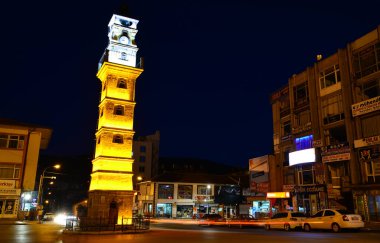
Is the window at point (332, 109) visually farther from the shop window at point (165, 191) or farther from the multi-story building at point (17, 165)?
the multi-story building at point (17, 165)

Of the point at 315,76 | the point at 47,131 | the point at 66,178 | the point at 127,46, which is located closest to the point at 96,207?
the point at 127,46

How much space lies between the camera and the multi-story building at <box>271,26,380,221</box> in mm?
32531

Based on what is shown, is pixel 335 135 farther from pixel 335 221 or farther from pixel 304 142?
pixel 335 221

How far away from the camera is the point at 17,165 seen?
44.0 m

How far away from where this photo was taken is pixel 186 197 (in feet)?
217

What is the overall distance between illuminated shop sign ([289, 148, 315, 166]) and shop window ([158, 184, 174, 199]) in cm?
2946

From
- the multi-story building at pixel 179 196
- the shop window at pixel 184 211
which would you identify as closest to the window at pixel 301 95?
the multi-story building at pixel 179 196

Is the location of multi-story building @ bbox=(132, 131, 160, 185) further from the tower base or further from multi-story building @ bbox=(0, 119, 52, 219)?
the tower base

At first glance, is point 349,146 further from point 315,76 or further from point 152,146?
point 152,146

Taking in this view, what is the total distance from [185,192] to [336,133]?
3533 cm

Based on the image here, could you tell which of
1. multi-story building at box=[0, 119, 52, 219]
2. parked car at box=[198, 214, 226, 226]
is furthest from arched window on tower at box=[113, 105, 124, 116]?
multi-story building at box=[0, 119, 52, 219]

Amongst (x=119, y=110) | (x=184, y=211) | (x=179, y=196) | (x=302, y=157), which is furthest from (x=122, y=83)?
(x=184, y=211)

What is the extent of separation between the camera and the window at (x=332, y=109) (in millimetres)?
36625

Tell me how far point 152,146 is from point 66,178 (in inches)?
1456
